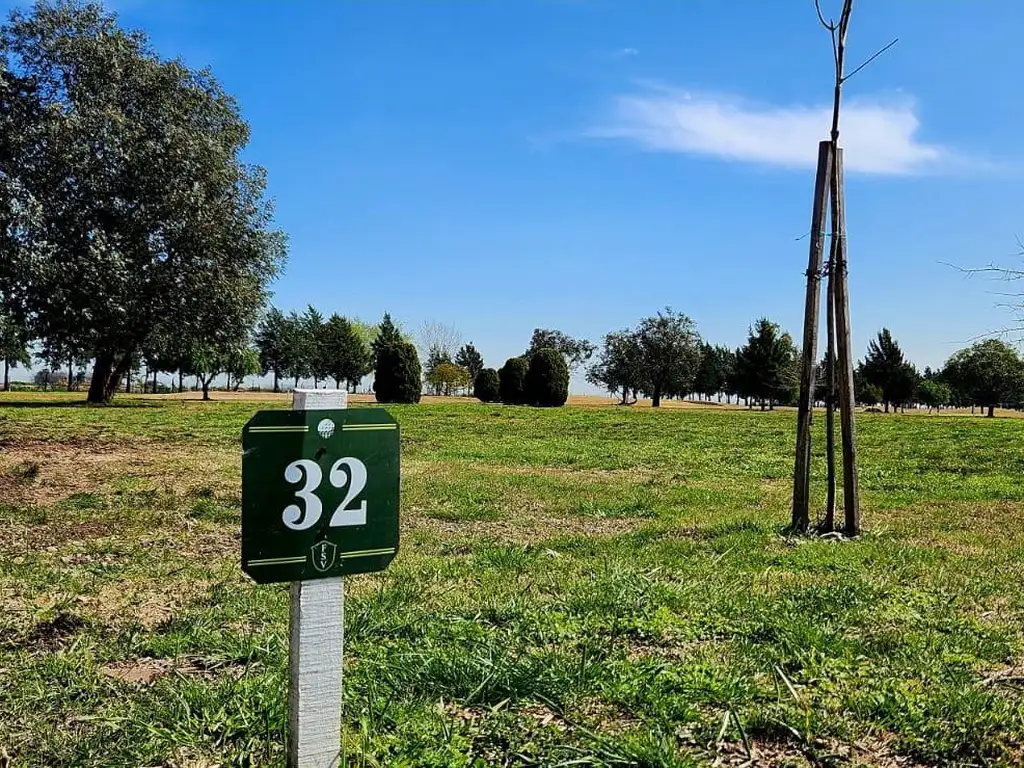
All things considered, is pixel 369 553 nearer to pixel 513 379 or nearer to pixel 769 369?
pixel 513 379

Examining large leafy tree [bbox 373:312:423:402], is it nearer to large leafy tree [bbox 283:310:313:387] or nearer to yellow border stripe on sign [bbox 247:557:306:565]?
large leafy tree [bbox 283:310:313:387]

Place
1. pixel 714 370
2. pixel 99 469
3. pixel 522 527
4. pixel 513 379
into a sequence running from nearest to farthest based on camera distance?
pixel 522 527 → pixel 99 469 → pixel 513 379 → pixel 714 370

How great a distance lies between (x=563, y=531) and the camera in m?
6.93

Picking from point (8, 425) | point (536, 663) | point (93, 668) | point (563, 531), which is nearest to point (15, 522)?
point (93, 668)

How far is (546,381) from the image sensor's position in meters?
39.0

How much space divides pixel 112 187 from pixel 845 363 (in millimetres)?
12300

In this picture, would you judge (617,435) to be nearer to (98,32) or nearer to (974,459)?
(974,459)

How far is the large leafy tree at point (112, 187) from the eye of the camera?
12.8 m

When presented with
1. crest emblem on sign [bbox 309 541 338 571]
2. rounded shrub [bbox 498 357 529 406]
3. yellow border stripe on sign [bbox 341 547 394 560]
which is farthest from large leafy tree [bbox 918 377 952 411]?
crest emblem on sign [bbox 309 541 338 571]

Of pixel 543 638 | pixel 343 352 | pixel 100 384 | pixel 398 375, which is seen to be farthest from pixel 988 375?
pixel 543 638

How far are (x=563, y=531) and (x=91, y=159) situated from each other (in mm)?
10914

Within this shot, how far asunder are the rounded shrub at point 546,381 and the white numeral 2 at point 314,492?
36.9m

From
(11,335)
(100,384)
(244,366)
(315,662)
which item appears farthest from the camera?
(244,366)

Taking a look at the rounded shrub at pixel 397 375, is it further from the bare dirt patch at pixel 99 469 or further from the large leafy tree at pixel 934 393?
the large leafy tree at pixel 934 393
